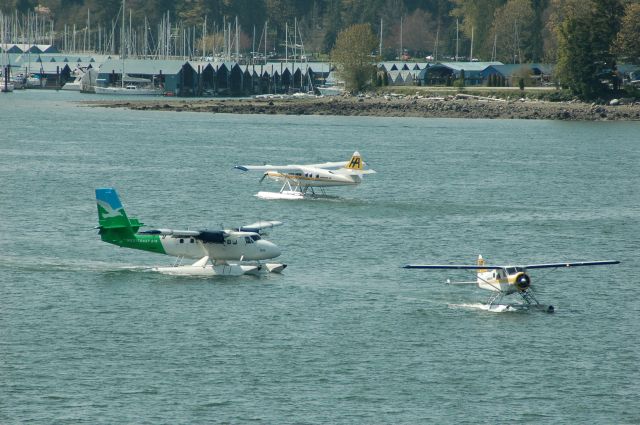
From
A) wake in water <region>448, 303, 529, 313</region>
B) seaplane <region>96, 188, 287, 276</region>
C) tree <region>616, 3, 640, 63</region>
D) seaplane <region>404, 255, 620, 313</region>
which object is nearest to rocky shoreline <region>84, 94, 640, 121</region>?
tree <region>616, 3, 640, 63</region>

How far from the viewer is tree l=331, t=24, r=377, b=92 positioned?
190375 mm

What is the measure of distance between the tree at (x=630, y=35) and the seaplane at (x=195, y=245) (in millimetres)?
122238

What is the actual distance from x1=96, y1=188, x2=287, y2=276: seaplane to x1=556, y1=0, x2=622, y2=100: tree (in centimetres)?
11881

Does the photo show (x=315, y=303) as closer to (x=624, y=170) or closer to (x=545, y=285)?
(x=545, y=285)

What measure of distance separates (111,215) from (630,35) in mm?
125773

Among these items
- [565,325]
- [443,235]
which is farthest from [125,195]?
[565,325]

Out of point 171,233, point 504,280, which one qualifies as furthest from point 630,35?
point 171,233

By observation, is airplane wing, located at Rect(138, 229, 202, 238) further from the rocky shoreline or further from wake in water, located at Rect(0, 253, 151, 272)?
the rocky shoreline

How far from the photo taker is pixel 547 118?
160125mm

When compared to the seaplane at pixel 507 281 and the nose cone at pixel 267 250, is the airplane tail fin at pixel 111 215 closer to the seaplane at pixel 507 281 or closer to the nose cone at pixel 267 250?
the nose cone at pixel 267 250

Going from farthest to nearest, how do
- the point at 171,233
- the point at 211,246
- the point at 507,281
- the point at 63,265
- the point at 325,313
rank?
1. the point at 63,265
2. the point at 211,246
3. the point at 171,233
4. the point at 325,313
5. the point at 507,281

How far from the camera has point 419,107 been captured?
17100 centimetres

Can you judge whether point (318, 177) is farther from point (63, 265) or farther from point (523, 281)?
point (523, 281)

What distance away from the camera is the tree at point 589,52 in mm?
161625
